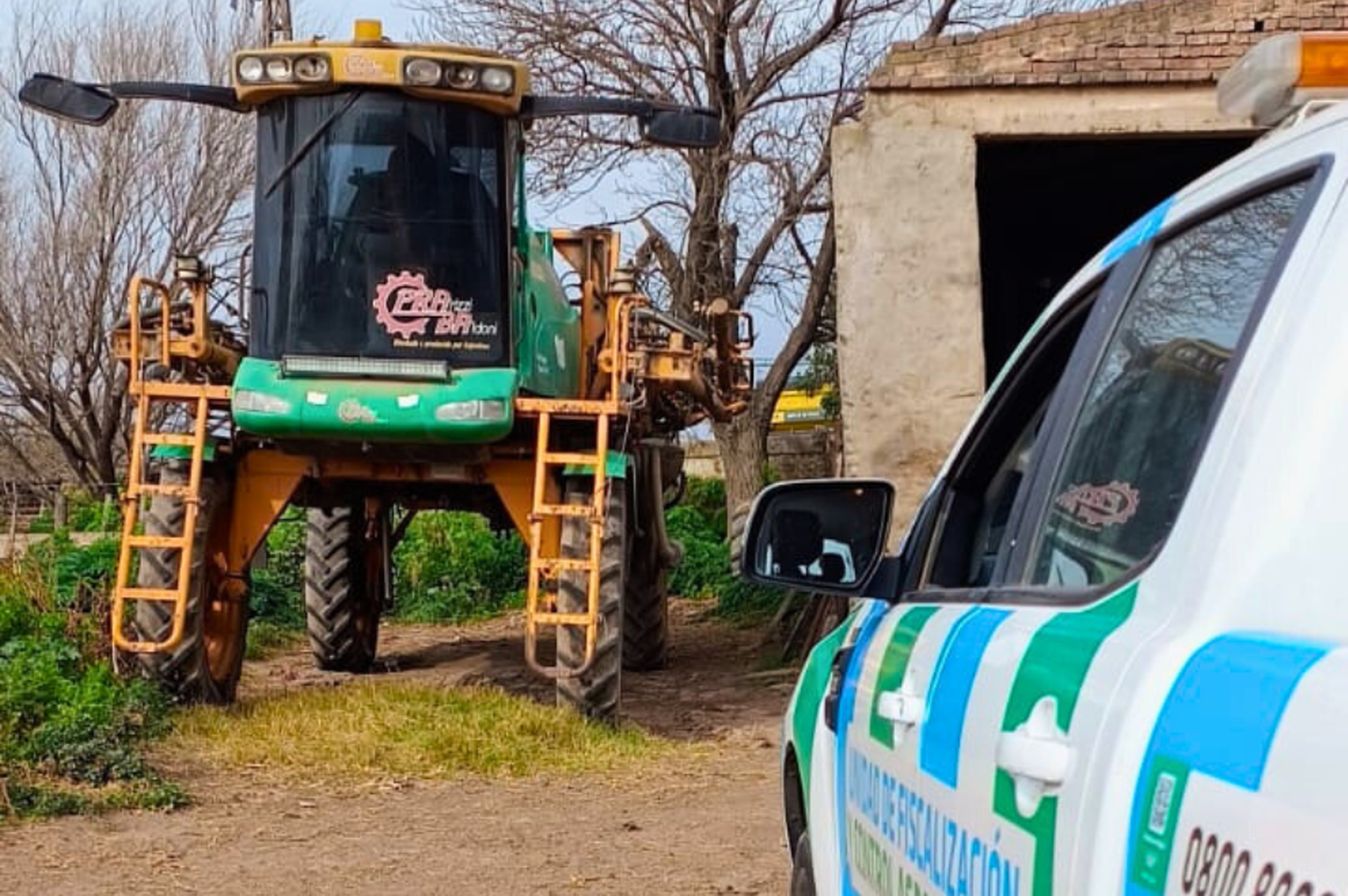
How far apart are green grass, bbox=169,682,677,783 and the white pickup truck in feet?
21.0

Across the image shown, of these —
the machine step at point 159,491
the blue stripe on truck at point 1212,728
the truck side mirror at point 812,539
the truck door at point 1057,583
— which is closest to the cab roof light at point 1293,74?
the truck door at point 1057,583

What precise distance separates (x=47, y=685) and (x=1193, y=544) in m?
8.80

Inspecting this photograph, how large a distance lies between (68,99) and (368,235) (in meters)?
1.66

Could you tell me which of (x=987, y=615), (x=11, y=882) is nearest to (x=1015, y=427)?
(x=987, y=615)

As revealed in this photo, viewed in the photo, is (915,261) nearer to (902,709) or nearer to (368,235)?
(368,235)

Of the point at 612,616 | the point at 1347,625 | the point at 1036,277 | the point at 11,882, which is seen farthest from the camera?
the point at 1036,277

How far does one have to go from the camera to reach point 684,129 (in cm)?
1012

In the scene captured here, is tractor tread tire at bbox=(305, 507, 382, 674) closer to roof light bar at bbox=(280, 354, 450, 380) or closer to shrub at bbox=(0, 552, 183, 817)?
shrub at bbox=(0, 552, 183, 817)

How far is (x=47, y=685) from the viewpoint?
989cm

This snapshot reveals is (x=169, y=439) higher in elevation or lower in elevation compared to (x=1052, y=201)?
lower

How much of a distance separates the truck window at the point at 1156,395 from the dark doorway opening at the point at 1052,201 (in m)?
9.15

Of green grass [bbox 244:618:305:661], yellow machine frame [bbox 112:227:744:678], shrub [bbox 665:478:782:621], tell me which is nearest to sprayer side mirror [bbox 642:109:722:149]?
yellow machine frame [bbox 112:227:744:678]

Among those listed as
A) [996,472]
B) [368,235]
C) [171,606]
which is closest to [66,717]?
[171,606]

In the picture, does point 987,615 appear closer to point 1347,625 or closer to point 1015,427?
point 1015,427
